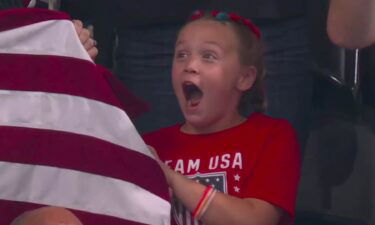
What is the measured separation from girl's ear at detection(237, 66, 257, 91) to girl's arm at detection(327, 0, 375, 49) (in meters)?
0.32

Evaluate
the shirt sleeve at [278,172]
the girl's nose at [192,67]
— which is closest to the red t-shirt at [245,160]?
the shirt sleeve at [278,172]

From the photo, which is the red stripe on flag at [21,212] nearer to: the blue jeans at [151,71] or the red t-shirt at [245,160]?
the red t-shirt at [245,160]

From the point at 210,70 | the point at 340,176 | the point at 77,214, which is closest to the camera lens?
the point at 77,214

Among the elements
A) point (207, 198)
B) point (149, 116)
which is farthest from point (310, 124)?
point (207, 198)

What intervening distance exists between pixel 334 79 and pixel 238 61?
377 mm

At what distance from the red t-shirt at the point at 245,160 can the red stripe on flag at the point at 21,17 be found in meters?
0.33

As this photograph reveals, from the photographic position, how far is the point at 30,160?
137 centimetres

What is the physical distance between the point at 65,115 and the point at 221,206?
0.91 feet

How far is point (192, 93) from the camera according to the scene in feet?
5.18

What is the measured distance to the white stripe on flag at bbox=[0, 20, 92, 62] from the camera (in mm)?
1395

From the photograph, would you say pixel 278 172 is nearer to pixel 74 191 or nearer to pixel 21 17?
pixel 74 191

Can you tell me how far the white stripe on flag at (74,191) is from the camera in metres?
1.36

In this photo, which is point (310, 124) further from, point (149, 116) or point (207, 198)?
point (207, 198)

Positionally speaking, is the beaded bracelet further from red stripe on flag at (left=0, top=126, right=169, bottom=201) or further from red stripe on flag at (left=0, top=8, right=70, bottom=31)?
red stripe on flag at (left=0, top=8, right=70, bottom=31)
